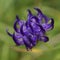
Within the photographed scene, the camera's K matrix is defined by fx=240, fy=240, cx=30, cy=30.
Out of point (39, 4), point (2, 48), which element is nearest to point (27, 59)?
point (2, 48)

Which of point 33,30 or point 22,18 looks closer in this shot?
point 33,30

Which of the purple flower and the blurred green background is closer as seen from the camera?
the purple flower

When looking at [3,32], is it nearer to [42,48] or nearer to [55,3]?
[42,48]

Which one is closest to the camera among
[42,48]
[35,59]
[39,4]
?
[42,48]

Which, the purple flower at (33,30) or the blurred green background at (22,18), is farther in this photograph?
the blurred green background at (22,18)

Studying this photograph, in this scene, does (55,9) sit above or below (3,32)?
above

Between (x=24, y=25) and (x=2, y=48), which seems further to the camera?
(x=2, y=48)

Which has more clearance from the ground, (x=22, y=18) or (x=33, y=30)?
(x=22, y=18)

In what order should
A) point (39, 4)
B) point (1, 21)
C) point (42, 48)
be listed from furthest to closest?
point (39, 4), point (1, 21), point (42, 48)
